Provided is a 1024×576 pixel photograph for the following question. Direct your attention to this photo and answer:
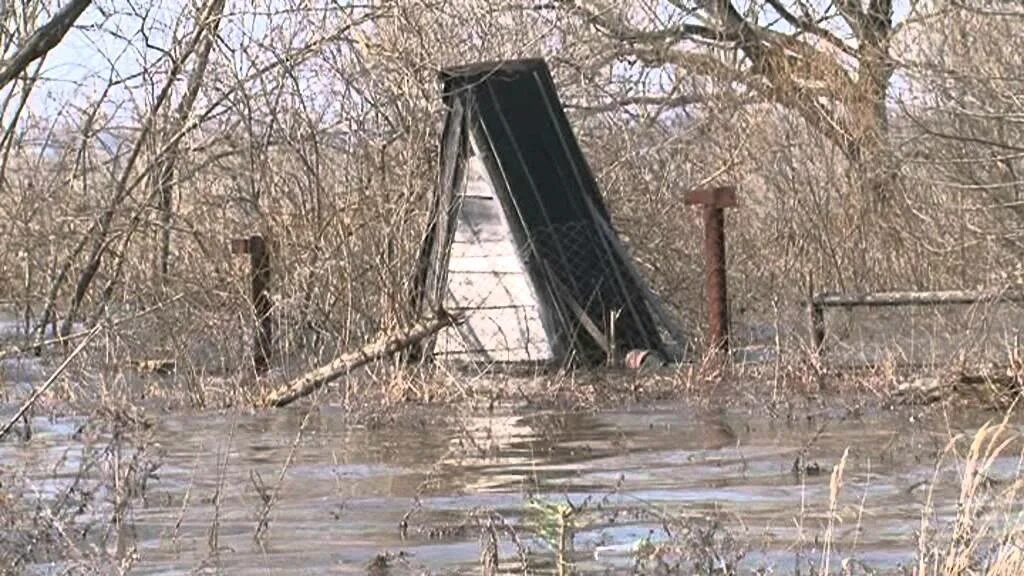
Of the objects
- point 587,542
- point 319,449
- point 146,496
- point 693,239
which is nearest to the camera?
point 587,542

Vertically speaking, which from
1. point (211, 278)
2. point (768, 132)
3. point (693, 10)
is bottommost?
point (211, 278)

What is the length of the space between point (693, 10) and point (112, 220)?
33.2ft

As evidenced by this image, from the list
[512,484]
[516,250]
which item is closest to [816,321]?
[516,250]

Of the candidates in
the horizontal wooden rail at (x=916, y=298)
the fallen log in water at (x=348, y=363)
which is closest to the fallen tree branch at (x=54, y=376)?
the fallen log in water at (x=348, y=363)

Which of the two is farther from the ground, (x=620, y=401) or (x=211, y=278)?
(x=211, y=278)

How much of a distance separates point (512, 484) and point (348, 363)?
4.22 m

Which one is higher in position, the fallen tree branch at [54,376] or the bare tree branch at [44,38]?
the bare tree branch at [44,38]

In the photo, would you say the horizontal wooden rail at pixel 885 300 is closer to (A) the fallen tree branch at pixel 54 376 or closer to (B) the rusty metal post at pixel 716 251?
(B) the rusty metal post at pixel 716 251

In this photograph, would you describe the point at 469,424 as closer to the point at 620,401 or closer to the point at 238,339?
the point at 620,401

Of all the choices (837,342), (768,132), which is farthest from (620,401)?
(768,132)

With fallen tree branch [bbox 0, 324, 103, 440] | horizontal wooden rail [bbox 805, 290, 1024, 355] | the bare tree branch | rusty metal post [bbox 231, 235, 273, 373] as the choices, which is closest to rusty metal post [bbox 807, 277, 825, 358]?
horizontal wooden rail [bbox 805, 290, 1024, 355]

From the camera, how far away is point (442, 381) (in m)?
13.9

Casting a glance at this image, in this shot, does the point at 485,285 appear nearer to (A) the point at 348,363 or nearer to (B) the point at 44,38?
(A) the point at 348,363

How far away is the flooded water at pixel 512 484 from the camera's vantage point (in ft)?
23.8
